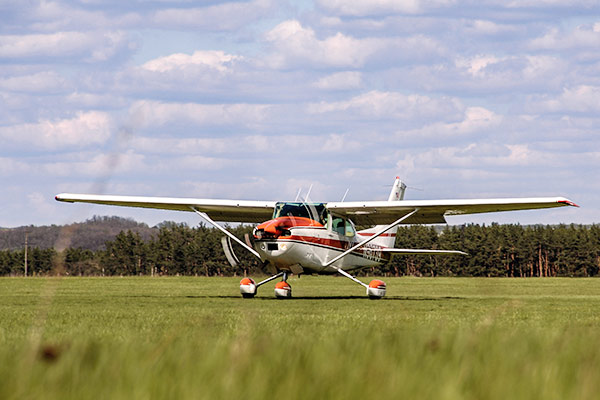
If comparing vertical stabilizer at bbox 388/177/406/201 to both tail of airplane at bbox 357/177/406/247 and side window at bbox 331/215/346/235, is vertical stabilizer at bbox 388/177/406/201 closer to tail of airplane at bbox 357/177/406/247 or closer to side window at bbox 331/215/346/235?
tail of airplane at bbox 357/177/406/247

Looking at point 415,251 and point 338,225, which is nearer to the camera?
point 338,225

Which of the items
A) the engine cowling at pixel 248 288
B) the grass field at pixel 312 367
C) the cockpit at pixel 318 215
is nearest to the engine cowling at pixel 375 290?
the cockpit at pixel 318 215

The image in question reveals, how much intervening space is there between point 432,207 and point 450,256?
111m

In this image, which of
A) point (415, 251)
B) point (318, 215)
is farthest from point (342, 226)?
point (415, 251)

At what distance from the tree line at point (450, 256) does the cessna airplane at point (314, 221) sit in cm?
9389

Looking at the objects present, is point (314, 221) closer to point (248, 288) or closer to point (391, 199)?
point (248, 288)

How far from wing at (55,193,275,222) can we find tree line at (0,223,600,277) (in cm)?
9356

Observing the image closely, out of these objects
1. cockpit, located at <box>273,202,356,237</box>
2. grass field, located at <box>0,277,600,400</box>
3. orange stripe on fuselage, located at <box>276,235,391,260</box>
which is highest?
cockpit, located at <box>273,202,356,237</box>

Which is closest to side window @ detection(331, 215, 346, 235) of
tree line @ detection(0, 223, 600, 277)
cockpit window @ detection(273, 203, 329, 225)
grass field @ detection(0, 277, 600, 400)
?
cockpit window @ detection(273, 203, 329, 225)

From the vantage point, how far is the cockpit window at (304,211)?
2244 centimetres

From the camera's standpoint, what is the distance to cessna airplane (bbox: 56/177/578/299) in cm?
2209

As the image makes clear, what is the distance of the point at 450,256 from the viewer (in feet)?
436

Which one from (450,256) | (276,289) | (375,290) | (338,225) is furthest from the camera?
(450,256)

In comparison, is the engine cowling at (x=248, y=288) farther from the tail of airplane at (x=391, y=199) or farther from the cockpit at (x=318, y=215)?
the tail of airplane at (x=391, y=199)
